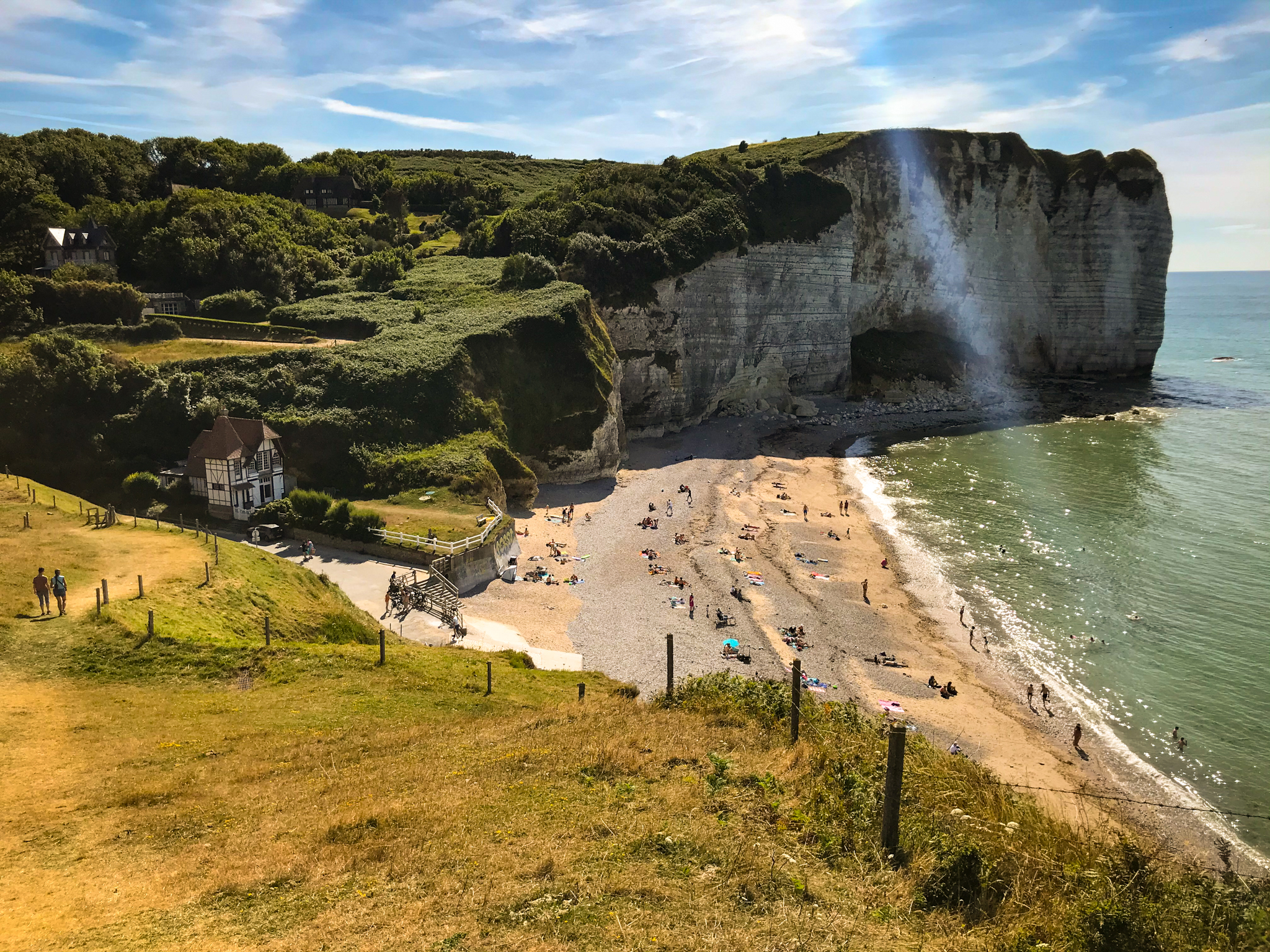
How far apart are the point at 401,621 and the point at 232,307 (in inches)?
1712

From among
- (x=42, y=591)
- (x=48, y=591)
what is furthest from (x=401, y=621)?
(x=42, y=591)

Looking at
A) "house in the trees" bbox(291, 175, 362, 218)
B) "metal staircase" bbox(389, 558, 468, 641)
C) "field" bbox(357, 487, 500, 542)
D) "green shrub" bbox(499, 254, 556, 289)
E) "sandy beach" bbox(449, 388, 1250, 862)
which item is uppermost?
"house in the trees" bbox(291, 175, 362, 218)

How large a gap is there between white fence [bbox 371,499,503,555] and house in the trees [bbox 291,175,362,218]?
6863 centimetres

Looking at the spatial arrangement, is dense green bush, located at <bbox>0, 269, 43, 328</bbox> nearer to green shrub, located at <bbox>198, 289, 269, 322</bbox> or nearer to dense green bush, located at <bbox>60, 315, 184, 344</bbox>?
dense green bush, located at <bbox>60, 315, 184, 344</bbox>

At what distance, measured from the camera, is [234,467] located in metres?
40.0

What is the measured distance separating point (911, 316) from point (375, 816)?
92534 mm

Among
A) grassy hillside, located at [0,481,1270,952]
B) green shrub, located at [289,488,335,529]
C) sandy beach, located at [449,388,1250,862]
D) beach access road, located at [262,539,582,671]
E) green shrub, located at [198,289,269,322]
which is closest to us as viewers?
grassy hillside, located at [0,481,1270,952]

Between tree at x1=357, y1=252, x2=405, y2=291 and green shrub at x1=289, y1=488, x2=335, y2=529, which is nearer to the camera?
green shrub at x1=289, y1=488, x2=335, y2=529

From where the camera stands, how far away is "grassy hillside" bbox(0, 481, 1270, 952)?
29.9 ft

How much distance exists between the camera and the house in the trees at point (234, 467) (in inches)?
1583

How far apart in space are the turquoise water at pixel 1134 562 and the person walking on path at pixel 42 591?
35.4 m

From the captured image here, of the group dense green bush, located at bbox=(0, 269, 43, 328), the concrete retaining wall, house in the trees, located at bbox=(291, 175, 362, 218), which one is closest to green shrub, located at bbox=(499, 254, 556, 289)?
the concrete retaining wall

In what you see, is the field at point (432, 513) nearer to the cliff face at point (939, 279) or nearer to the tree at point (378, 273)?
the cliff face at point (939, 279)

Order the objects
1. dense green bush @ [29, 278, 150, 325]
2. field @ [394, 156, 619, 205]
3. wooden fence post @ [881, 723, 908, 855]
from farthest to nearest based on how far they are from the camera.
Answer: field @ [394, 156, 619, 205], dense green bush @ [29, 278, 150, 325], wooden fence post @ [881, 723, 908, 855]
